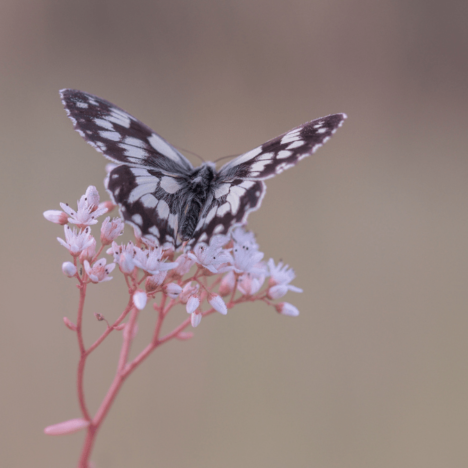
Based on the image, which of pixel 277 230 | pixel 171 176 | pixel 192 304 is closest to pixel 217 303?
pixel 192 304

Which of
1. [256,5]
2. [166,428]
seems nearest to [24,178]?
[166,428]

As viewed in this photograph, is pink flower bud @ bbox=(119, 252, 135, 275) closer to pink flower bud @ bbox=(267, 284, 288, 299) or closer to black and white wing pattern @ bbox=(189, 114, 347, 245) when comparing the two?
black and white wing pattern @ bbox=(189, 114, 347, 245)

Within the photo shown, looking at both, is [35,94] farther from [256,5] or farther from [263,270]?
[263,270]

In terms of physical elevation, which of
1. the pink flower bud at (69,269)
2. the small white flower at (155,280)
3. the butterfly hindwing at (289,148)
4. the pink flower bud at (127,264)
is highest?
the butterfly hindwing at (289,148)

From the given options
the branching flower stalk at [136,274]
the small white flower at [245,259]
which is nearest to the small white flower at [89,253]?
the branching flower stalk at [136,274]

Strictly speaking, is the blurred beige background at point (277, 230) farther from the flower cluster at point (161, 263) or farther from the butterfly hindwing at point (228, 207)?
the butterfly hindwing at point (228, 207)

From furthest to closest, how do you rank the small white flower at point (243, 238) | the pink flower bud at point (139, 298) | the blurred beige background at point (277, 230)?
the blurred beige background at point (277, 230), the small white flower at point (243, 238), the pink flower bud at point (139, 298)
